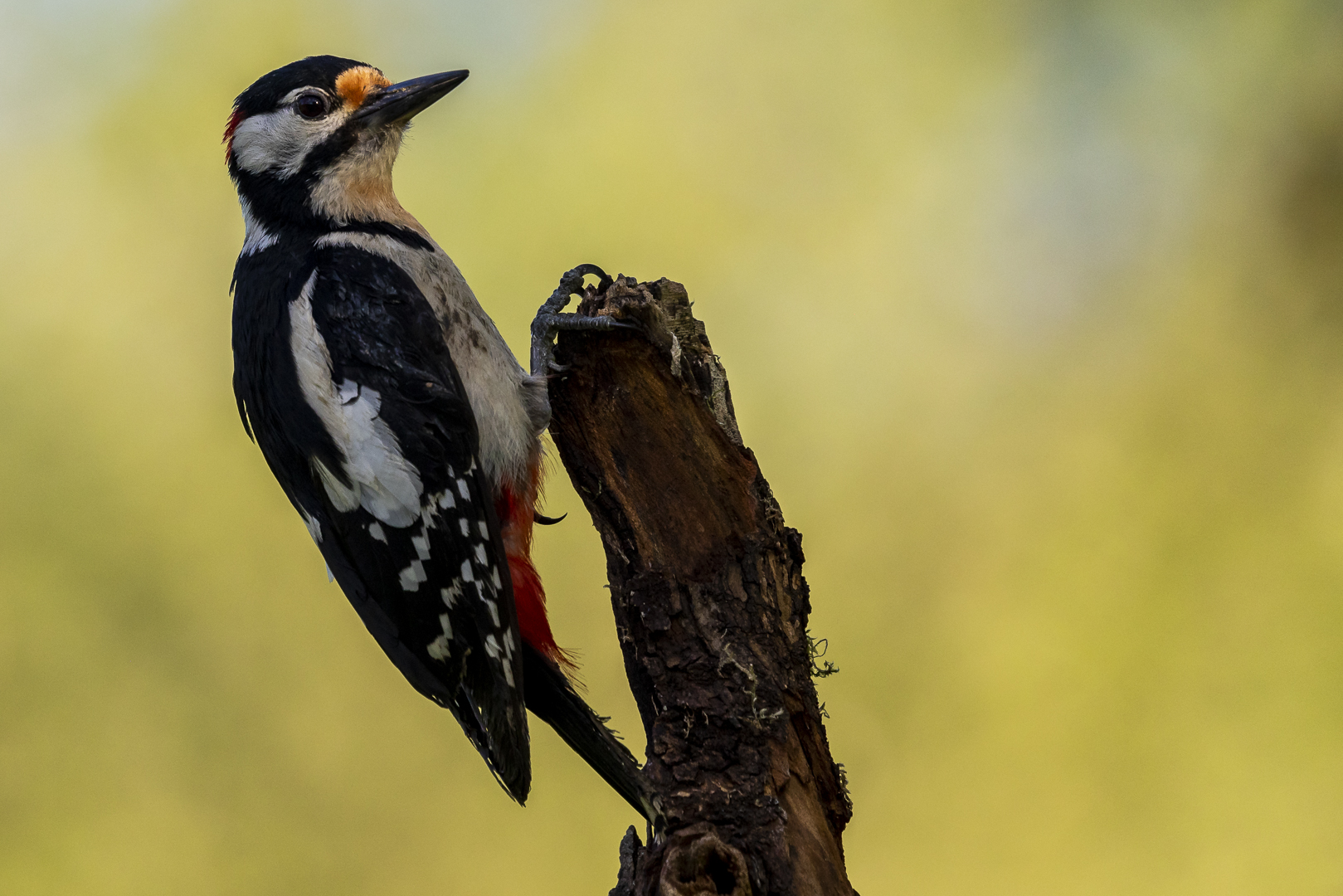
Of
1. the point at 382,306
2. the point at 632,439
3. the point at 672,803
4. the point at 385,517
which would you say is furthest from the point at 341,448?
the point at 672,803

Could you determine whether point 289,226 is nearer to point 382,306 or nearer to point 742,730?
point 382,306

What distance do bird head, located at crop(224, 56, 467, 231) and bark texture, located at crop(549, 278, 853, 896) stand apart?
63 cm

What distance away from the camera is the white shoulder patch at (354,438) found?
1942 millimetres

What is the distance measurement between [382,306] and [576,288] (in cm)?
41

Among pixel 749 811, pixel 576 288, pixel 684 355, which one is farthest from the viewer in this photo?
pixel 576 288

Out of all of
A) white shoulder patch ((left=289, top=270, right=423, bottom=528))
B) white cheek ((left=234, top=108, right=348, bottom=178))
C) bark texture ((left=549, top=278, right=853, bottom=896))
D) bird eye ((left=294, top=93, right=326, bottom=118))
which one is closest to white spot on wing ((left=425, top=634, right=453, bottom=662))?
white shoulder patch ((left=289, top=270, right=423, bottom=528))

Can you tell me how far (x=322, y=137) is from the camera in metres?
2.19

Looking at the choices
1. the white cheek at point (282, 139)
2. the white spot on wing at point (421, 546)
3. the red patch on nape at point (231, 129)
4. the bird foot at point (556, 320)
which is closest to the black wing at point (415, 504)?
the white spot on wing at point (421, 546)

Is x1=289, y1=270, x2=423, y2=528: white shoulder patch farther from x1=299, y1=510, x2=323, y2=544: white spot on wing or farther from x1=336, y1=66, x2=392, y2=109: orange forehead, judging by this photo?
x1=336, y1=66, x2=392, y2=109: orange forehead

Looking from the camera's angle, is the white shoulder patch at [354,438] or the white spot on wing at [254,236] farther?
the white spot on wing at [254,236]

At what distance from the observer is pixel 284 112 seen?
7.25 ft

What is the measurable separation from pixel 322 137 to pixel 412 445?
75cm

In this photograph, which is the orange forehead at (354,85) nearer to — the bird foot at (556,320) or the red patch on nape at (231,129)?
the red patch on nape at (231,129)

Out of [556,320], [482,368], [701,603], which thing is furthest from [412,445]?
[701,603]
